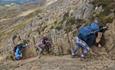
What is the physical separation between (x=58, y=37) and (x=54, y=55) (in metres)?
1.73

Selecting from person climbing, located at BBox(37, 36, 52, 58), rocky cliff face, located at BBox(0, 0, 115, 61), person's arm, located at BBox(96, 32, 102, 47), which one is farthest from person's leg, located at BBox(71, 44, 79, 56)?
person climbing, located at BBox(37, 36, 52, 58)

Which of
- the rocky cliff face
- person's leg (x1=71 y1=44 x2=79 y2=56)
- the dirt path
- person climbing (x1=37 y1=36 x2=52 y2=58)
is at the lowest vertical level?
the dirt path

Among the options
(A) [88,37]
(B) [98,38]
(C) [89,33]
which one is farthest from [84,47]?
(B) [98,38]

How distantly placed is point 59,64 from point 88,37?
3.02 m

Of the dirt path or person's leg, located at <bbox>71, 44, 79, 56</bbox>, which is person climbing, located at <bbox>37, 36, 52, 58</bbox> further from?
person's leg, located at <bbox>71, 44, 79, 56</bbox>

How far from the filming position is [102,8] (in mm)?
30156

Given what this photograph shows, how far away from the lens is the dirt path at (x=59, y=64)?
976 inches

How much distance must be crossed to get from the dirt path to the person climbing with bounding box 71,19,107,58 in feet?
2.78

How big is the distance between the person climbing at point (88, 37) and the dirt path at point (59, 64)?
2.78 ft

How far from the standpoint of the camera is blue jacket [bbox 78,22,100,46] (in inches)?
1030

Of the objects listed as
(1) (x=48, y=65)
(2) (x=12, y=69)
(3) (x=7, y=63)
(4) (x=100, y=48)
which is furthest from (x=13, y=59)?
(4) (x=100, y=48)

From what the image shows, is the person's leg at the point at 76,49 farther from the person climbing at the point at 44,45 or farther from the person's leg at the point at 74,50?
the person climbing at the point at 44,45

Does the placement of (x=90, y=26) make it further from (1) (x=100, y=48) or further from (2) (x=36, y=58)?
(2) (x=36, y=58)

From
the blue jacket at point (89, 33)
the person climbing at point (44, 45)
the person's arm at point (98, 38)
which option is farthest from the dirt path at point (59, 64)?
the person's arm at point (98, 38)
